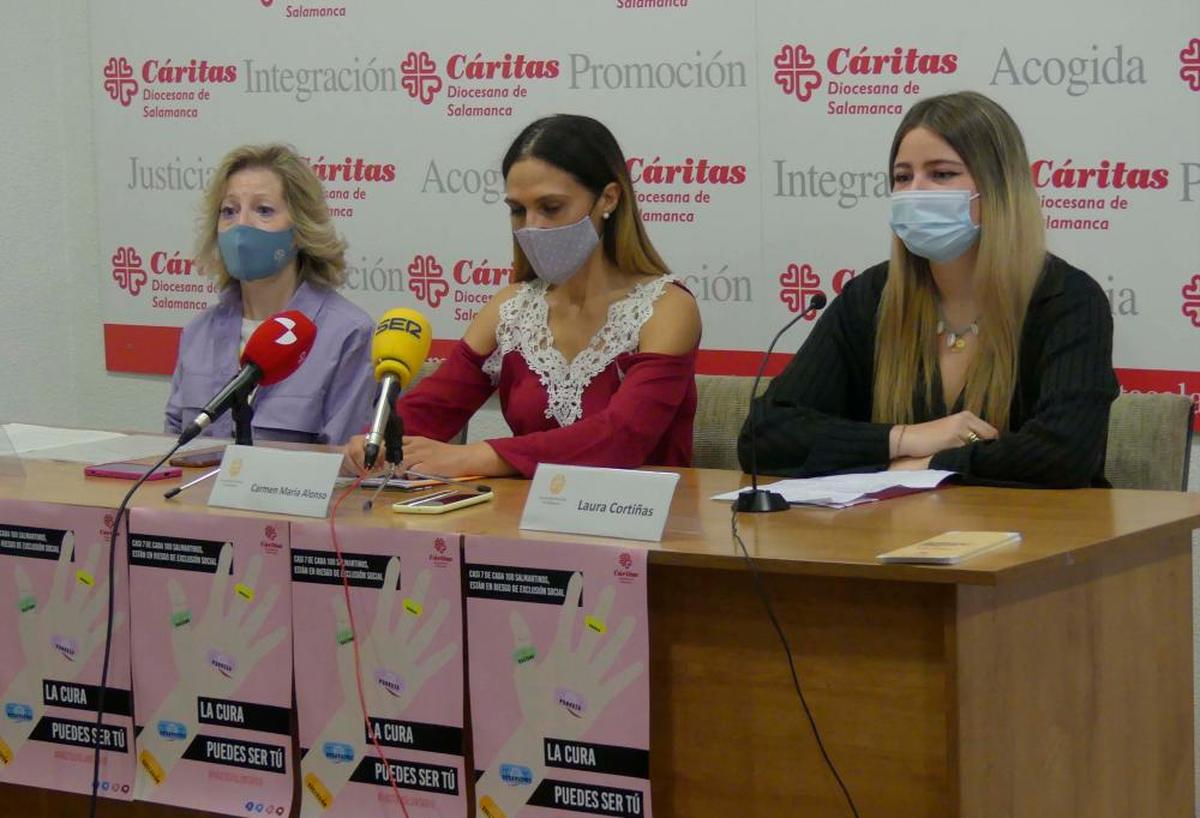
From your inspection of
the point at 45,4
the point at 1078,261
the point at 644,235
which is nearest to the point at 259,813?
the point at 644,235

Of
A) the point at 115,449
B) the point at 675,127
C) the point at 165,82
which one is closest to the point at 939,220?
the point at 675,127

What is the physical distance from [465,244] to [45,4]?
5.34ft

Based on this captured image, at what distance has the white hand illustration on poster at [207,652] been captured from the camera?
2.46 m

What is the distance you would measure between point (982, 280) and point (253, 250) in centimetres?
165

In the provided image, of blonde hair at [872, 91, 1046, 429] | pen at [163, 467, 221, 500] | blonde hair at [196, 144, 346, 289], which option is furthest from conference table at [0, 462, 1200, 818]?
blonde hair at [196, 144, 346, 289]

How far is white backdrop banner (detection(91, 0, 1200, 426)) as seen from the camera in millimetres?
3535

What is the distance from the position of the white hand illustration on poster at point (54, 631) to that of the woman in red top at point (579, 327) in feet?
2.83

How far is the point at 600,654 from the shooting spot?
7.21ft

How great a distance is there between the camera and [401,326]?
100 inches

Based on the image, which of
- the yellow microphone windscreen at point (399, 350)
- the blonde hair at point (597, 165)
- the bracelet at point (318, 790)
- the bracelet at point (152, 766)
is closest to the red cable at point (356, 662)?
the bracelet at point (318, 790)

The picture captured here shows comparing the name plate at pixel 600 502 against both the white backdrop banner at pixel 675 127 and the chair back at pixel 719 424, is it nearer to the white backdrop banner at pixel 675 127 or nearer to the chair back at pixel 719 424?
the chair back at pixel 719 424

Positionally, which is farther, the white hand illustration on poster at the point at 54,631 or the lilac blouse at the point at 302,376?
the lilac blouse at the point at 302,376

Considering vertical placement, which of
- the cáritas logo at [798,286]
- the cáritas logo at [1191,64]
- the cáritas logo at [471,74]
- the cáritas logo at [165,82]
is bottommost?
the cáritas logo at [798,286]

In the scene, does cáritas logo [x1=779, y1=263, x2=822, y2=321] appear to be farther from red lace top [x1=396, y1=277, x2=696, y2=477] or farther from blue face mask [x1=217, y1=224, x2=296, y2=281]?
blue face mask [x1=217, y1=224, x2=296, y2=281]
